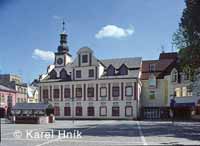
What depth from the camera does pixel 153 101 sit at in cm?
6316

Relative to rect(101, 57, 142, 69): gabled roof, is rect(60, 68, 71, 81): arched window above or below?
below

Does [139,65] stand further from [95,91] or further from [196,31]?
[196,31]

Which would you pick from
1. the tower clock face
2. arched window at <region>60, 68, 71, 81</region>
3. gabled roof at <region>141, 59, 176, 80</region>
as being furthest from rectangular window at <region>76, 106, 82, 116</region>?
gabled roof at <region>141, 59, 176, 80</region>

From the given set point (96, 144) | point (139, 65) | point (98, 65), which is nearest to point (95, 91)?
point (98, 65)

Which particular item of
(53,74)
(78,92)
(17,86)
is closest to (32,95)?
(17,86)

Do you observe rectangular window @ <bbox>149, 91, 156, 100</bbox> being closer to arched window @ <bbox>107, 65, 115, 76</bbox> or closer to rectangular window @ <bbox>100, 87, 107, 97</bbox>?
arched window @ <bbox>107, 65, 115, 76</bbox>

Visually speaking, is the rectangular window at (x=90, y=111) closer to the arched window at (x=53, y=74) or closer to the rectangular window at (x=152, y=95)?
the arched window at (x=53, y=74)

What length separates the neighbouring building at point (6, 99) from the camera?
75312 mm

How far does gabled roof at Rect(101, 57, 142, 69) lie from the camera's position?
63162 millimetres

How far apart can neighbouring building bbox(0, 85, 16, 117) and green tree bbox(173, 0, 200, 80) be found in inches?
1885

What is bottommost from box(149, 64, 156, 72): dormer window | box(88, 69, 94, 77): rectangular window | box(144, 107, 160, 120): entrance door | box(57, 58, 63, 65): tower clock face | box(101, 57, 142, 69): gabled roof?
box(144, 107, 160, 120): entrance door

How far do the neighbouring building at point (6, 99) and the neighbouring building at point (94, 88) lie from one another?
12545mm

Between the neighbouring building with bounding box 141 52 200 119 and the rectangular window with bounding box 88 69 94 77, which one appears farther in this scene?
the rectangular window with bounding box 88 69 94 77

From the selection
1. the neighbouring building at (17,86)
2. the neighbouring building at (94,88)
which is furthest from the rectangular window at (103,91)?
the neighbouring building at (17,86)
